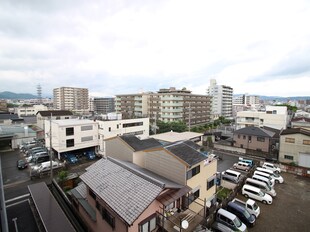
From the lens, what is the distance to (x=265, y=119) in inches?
1660

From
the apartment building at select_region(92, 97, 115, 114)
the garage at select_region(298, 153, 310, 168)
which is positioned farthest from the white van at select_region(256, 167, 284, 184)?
the apartment building at select_region(92, 97, 115, 114)

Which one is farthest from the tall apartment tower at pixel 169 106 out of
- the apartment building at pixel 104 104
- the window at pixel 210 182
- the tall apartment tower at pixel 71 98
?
the tall apartment tower at pixel 71 98

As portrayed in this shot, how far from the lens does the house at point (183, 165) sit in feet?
37.3

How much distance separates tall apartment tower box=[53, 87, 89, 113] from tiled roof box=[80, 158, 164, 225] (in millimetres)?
90340

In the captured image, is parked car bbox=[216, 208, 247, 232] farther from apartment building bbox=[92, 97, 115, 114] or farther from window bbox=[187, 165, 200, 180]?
apartment building bbox=[92, 97, 115, 114]

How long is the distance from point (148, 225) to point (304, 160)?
2613 cm

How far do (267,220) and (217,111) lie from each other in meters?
71.5

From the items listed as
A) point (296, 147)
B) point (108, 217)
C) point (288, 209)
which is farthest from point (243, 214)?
point (296, 147)

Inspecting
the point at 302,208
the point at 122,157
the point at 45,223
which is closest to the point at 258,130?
Result: the point at 302,208

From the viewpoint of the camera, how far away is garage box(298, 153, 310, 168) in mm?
22859

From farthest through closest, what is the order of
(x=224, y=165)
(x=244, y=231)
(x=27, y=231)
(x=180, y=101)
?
(x=180, y=101) < (x=224, y=165) < (x=244, y=231) < (x=27, y=231)

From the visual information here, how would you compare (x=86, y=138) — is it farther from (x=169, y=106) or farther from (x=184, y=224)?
(x=169, y=106)

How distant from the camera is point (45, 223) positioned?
32.2 ft

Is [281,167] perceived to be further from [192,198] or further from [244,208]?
[192,198]
